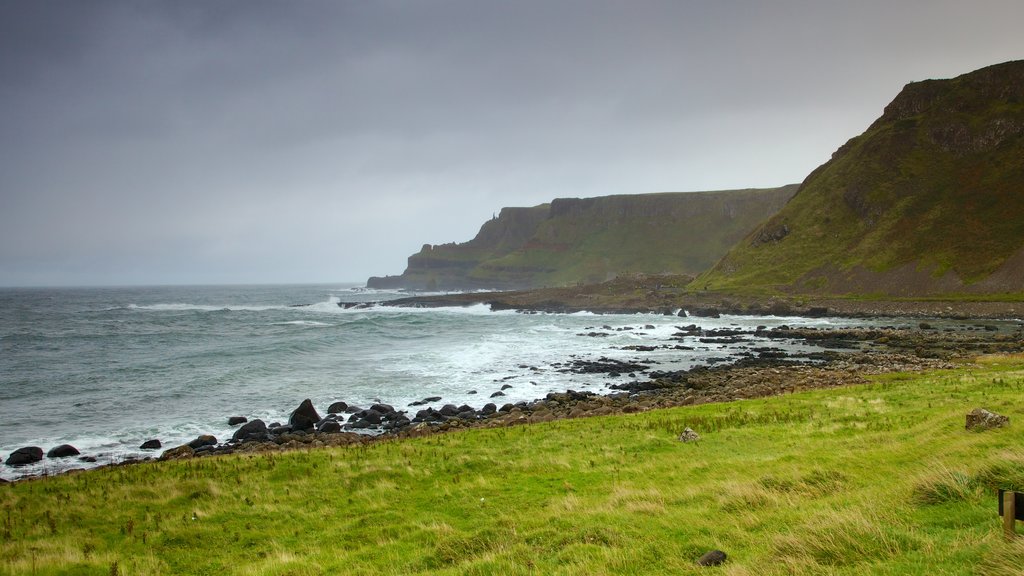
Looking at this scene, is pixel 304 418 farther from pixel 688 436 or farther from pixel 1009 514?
pixel 1009 514

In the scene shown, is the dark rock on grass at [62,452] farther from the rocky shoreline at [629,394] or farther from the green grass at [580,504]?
the green grass at [580,504]

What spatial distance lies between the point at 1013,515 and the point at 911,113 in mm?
186197

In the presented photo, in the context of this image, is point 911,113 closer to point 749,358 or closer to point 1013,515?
point 749,358

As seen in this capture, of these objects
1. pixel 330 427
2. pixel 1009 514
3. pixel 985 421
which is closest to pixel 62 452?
pixel 330 427

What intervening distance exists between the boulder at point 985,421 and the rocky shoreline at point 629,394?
14.8 metres

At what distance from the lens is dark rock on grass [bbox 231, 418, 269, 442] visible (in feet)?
89.4

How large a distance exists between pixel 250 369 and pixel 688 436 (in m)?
43.0

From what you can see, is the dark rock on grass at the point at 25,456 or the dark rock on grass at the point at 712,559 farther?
the dark rock on grass at the point at 25,456

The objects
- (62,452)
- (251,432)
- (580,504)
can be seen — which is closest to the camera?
(580,504)

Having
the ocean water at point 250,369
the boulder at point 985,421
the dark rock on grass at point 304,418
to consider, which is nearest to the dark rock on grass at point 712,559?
the boulder at point 985,421

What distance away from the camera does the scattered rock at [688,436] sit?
1756 centimetres

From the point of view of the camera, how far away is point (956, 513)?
777 centimetres

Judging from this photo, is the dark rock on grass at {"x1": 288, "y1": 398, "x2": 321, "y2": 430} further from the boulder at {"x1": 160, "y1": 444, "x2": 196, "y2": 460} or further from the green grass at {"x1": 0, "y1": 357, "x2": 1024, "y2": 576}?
the green grass at {"x1": 0, "y1": 357, "x2": 1024, "y2": 576}

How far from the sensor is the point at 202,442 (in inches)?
1022
